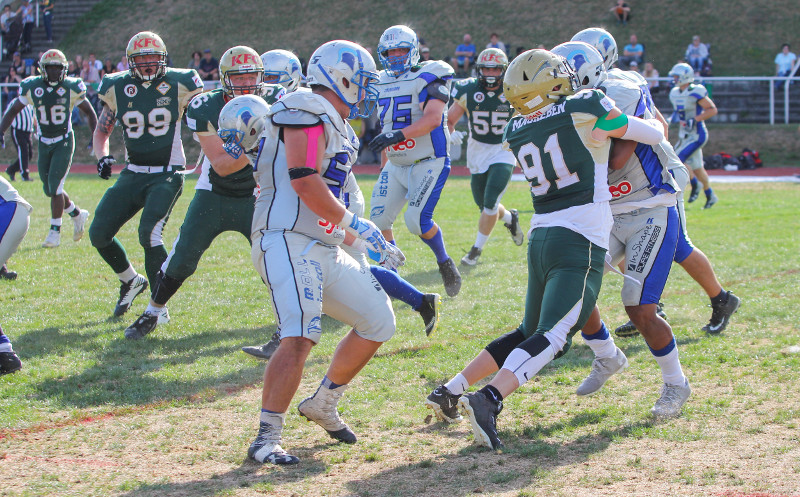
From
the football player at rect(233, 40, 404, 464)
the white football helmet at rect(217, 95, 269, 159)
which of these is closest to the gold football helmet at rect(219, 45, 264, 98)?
the white football helmet at rect(217, 95, 269, 159)

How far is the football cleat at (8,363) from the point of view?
5.28m

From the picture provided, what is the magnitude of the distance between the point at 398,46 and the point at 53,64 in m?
5.35

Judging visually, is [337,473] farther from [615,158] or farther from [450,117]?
[450,117]

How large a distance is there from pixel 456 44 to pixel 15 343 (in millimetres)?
22875

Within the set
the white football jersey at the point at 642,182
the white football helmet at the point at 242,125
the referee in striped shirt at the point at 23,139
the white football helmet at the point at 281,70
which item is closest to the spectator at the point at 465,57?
the referee in striped shirt at the point at 23,139

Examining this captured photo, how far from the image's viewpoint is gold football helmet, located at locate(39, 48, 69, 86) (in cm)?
1055

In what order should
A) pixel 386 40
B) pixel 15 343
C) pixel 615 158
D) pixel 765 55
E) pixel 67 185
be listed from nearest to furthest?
pixel 615 158, pixel 15 343, pixel 386 40, pixel 67 185, pixel 765 55

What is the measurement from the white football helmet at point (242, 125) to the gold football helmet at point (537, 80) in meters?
1.25

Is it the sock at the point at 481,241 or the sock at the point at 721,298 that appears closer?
the sock at the point at 721,298

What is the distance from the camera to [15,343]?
19.9ft

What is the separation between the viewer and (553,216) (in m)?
4.25

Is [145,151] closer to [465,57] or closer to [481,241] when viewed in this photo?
[481,241]

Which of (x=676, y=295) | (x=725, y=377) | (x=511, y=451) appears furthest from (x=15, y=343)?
(x=676, y=295)

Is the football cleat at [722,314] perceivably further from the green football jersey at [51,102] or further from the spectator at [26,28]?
the spectator at [26,28]
